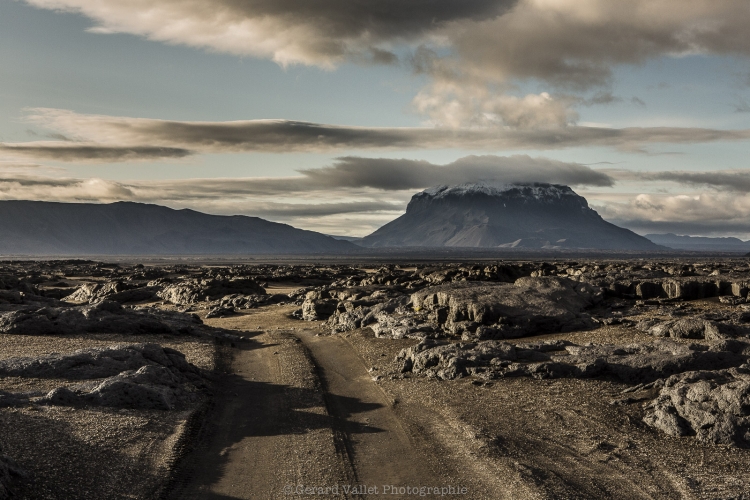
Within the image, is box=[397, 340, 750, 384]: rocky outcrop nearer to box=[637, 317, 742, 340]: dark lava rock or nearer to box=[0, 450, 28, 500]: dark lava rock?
box=[637, 317, 742, 340]: dark lava rock

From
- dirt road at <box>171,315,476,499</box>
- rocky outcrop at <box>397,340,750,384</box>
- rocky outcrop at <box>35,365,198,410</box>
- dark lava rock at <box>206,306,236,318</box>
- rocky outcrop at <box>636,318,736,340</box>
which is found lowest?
dark lava rock at <box>206,306,236,318</box>

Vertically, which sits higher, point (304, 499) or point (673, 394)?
point (673, 394)

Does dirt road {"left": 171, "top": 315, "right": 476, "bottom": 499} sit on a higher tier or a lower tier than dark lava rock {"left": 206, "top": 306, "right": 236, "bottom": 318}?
higher

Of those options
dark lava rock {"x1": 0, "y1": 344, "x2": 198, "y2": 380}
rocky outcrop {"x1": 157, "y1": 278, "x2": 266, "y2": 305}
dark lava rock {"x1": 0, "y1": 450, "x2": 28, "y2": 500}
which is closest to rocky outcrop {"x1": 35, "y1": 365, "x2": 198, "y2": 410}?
dark lava rock {"x1": 0, "y1": 344, "x2": 198, "y2": 380}

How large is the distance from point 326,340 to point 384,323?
3.40 meters

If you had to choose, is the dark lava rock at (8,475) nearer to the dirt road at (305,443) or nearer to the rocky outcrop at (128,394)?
the dirt road at (305,443)

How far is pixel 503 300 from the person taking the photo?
30.9 metres

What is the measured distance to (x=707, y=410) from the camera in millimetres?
15773

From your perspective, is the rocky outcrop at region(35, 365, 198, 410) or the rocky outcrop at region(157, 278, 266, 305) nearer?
the rocky outcrop at region(35, 365, 198, 410)

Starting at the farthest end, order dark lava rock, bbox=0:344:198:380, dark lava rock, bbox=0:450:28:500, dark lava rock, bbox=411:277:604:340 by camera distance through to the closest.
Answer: dark lava rock, bbox=411:277:604:340
dark lava rock, bbox=0:344:198:380
dark lava rock, bbox=0:450:28:500

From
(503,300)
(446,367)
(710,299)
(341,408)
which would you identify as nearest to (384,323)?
(503,300)

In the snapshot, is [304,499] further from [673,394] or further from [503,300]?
[503,300]

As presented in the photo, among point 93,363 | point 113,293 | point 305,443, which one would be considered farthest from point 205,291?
point 305,443

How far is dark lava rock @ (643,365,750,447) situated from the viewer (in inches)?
590
